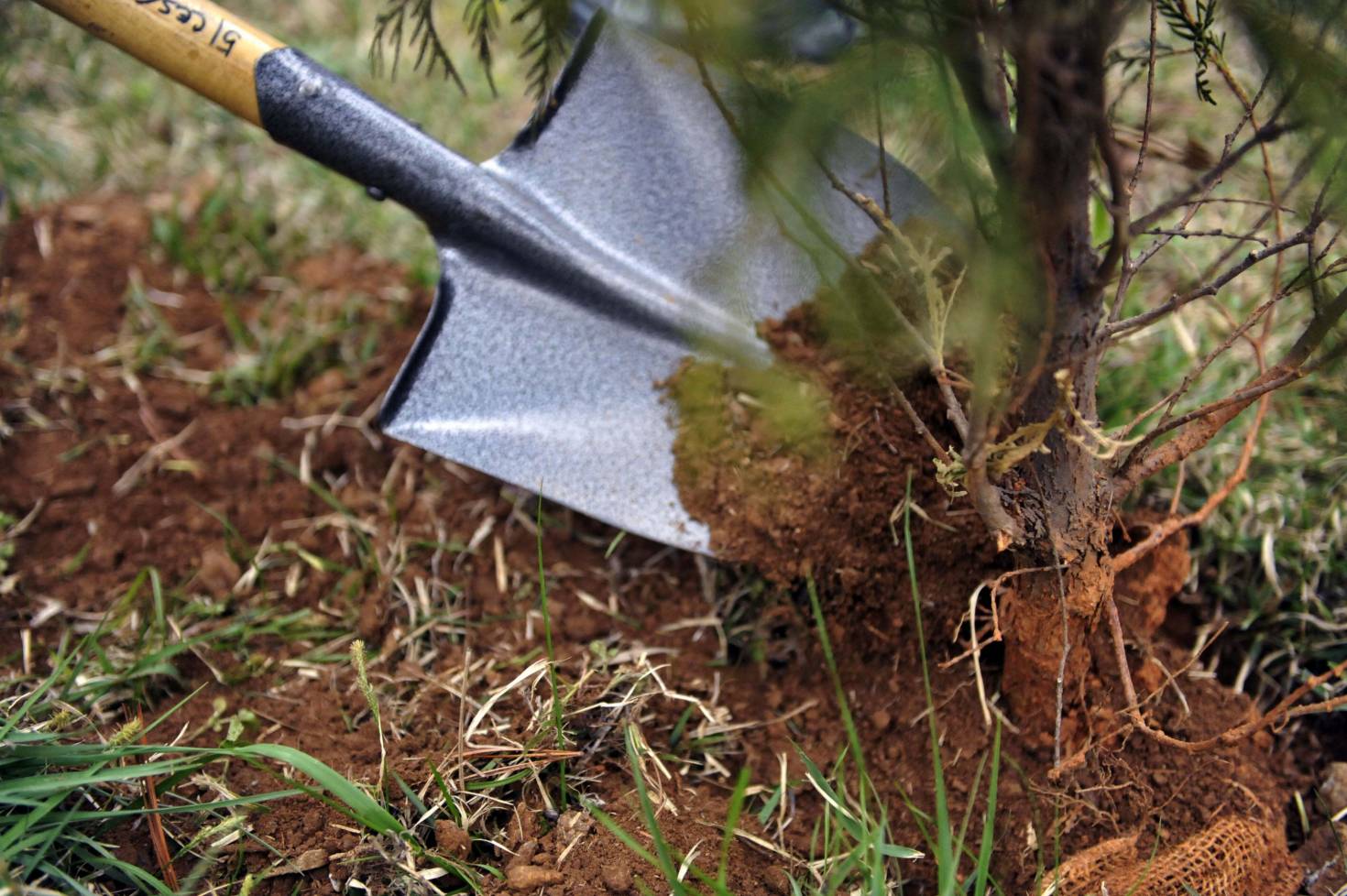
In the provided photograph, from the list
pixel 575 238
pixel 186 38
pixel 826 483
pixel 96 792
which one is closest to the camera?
pixel 96 792

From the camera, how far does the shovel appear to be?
1.59 meters

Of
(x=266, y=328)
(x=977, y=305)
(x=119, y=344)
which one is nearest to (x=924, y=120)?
(x=977, y=305)

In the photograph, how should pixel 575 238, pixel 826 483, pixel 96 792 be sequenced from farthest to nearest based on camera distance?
pixel 575 238 < pixel 826 483 < pixel 96 792

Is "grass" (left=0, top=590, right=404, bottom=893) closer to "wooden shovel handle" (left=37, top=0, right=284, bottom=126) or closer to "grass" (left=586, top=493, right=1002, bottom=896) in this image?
"grass" (left=586, top=493, right=1002, bottom=896)

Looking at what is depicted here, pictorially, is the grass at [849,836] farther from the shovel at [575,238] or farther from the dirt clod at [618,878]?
the shovel at [575,238]

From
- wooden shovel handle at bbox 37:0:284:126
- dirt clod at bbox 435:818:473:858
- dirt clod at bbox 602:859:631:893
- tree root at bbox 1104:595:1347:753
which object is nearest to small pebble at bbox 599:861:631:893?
dirt clod at bbox 602:859:631:893

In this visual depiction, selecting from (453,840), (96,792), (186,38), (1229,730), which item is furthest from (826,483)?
(186,38)

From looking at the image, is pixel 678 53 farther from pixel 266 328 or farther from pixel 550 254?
pixel 266 328

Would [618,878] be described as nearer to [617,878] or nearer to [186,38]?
[617,878]

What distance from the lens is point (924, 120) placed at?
1133 millimetres

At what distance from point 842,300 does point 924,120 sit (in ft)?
1.25

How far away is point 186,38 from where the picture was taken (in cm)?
160

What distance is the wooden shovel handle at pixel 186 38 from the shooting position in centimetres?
158

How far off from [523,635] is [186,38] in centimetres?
109
